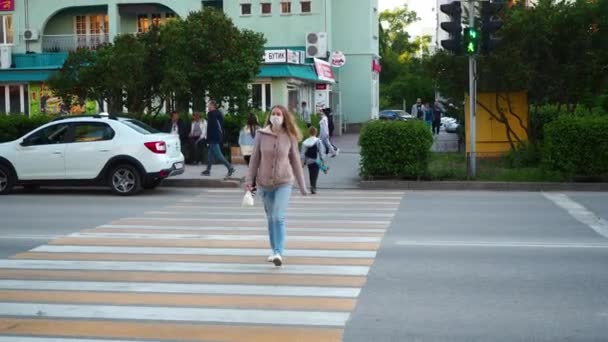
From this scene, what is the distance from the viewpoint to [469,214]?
1455 centimetres

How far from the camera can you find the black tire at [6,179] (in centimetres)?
1830

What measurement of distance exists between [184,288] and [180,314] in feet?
3.49

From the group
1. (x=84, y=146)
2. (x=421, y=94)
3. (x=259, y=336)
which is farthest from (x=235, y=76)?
(x=421, y=94)

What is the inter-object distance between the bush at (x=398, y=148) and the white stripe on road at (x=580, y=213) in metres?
2.96

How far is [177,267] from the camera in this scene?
381 inches

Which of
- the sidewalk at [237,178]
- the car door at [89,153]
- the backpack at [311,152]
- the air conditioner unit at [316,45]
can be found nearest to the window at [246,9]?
the air conditioner unit at [316,45]

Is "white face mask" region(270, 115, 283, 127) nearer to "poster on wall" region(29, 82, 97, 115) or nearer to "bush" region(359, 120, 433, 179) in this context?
"bush" region(359, 120, 433, 179)

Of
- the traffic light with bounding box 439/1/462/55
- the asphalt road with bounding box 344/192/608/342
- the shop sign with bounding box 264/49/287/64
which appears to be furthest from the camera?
the shop sign with bounding box 264/49/287/64

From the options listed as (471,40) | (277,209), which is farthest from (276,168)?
(471,40)

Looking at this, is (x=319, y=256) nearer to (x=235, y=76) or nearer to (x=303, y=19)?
(x=235, y=76)

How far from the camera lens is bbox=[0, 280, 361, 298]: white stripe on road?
327 inches

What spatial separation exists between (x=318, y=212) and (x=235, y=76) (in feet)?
35.7

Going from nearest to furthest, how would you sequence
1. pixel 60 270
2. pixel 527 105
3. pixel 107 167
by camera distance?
1. pixel 60 270
2. pixel 107 167
3. pixel 527 105

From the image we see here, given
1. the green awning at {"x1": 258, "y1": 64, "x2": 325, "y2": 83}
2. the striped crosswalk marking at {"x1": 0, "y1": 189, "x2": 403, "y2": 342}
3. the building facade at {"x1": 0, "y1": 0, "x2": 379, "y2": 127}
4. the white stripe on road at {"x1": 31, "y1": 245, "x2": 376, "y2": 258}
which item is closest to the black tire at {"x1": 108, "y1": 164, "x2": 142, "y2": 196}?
the striped crosswalk marking at {"x1": 0, "y1": 189, "x2": 403, "y2": 342}
